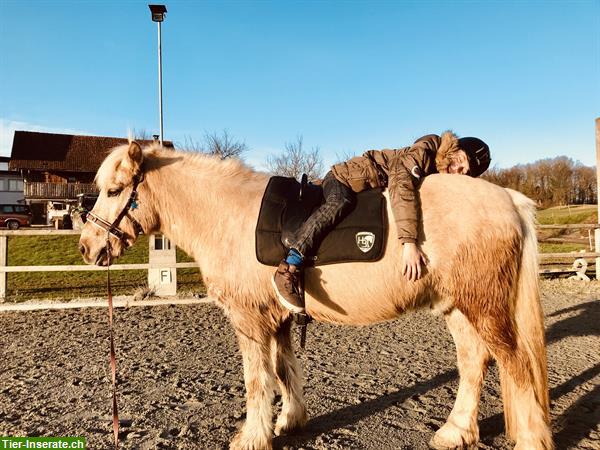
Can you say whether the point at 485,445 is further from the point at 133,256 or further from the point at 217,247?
the point at 133,256

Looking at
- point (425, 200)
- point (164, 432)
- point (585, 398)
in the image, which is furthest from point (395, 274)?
point (585, 398)

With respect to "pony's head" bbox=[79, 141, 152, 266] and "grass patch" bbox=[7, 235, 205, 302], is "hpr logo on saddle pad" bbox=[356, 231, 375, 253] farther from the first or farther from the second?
"grass patch" bbox=[7, 235, 205, 302]

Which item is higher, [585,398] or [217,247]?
[217,247]

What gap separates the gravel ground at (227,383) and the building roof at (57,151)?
36270mm

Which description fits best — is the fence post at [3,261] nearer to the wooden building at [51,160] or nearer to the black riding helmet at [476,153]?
the black riding helmet at [476,153]

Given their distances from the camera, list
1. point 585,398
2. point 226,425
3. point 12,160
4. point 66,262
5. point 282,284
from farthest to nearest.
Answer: point 12,160, point 66,262, point 585,398, point 226,425, point 282,284

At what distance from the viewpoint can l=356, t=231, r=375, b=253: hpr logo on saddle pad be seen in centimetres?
275

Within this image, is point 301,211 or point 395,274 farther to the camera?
point 301,211

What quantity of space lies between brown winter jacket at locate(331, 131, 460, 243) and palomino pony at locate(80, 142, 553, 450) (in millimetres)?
141

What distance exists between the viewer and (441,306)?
3.04m

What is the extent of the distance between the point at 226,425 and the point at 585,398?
11.9ft

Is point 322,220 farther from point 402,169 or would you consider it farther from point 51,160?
point 51,160

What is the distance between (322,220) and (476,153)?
1395 mm

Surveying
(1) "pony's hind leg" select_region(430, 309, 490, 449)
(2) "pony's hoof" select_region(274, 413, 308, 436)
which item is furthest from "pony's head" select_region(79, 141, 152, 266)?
(1) "pony's hind leg" select_region(430, 309, 490, 449)
